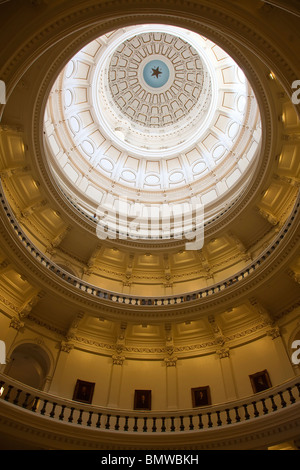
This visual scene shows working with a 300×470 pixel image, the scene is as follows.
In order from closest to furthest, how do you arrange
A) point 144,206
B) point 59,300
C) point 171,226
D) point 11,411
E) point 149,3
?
1. point 149,3
2. point 11,411
3. point 59,300
4. point 171,226
5. point 144,206

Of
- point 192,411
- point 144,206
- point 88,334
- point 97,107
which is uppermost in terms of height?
point 97,107

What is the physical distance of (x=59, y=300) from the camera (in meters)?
14.6

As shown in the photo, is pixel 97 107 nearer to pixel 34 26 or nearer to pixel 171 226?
pixel 171 226

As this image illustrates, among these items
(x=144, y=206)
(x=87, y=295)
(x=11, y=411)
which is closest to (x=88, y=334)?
(x=87, y=295)

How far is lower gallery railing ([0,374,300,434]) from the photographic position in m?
10.5

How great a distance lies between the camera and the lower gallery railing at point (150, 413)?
10.5 metres

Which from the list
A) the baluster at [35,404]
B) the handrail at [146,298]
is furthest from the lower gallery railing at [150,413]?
the handrail at [146,298]

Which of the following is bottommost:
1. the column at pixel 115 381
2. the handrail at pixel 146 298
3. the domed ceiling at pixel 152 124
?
the column at pixel 115 381

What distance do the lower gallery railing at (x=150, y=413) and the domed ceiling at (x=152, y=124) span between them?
12077mm

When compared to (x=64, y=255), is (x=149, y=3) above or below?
below

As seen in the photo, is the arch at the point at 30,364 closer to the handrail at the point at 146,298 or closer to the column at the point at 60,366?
the column at the point at 60,366

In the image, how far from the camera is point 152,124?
2772 cm

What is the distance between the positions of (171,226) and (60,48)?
515 inches

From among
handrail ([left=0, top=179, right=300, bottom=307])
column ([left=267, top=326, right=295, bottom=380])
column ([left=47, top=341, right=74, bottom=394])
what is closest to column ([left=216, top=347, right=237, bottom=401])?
column ([left=267, top=326, right=295, bottom=380])
